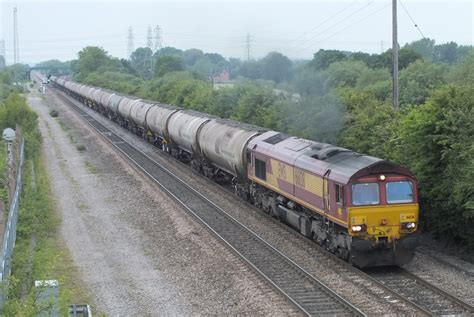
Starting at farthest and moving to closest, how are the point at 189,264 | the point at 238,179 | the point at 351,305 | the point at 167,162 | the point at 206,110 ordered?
1. the point at 206,110
2. the point at 167,162
3. the point at 238,179
4. the point at 189,264
5. the point at 351,305

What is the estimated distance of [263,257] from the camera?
2053 centimetres

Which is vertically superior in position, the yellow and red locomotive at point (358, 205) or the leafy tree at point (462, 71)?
the leafy tree at point (462, 71)

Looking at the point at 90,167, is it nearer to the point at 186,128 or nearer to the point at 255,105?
the point at 186,128

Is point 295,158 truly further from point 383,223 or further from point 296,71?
point 296,71

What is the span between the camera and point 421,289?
56.2 feet

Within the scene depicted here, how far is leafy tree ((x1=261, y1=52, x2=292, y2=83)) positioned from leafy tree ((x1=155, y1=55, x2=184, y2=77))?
8095cm

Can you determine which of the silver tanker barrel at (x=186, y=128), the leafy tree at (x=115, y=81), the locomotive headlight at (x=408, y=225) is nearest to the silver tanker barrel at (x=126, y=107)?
the silver tanker barrel at (x=186, y=128)

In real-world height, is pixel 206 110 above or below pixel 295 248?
above

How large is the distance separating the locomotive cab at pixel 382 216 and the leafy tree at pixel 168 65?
97.1 m

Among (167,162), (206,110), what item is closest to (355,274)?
(167,162)

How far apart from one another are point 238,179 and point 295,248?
8528 millimetres

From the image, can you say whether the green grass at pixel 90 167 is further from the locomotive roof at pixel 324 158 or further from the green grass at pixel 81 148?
the locomotive roof at pixel 324 158

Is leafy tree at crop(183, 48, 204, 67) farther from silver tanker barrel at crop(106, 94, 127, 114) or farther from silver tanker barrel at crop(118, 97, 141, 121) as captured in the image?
silver tanker barrel at crop(118, 97, 141, 121)

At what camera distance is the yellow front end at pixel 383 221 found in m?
18.2
